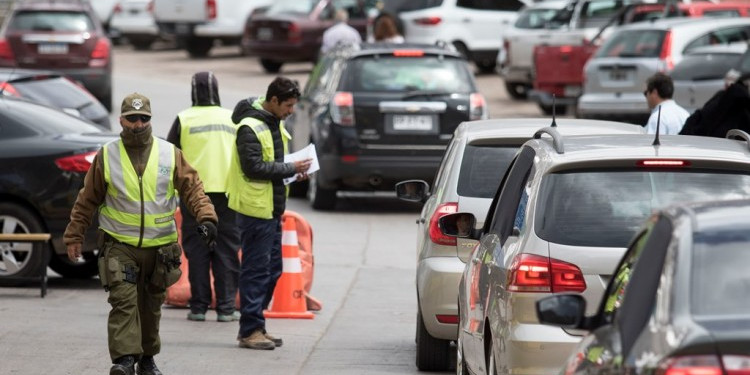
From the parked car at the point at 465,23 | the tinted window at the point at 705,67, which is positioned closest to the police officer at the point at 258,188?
the tinted window at the point at 705,67

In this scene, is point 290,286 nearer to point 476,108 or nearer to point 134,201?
point 134,201

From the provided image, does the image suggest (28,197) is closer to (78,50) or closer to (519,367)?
(519,367)

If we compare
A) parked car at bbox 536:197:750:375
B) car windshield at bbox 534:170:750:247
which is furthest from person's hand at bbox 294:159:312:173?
parked car at bbox 536:197:750:375

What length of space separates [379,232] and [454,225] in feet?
28.0

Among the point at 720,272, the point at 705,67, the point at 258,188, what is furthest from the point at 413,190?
the point at 705,67

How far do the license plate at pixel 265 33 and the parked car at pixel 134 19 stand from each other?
7.14 metres

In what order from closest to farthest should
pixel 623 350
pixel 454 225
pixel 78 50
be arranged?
1. pixel 623 350
2. pixel 454 225
3. pixel 78 50

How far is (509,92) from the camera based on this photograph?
3139 cm

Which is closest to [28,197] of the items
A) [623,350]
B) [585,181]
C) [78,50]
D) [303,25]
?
[585,181]

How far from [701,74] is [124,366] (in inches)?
491

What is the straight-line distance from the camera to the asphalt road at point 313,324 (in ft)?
Result: 34.0

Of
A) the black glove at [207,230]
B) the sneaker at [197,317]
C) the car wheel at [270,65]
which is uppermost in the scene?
the black glove at [207,230]

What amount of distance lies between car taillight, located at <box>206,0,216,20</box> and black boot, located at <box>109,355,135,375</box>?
29780 mm

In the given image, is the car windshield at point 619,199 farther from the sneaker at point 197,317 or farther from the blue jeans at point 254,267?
the sneaker at point 197,317
